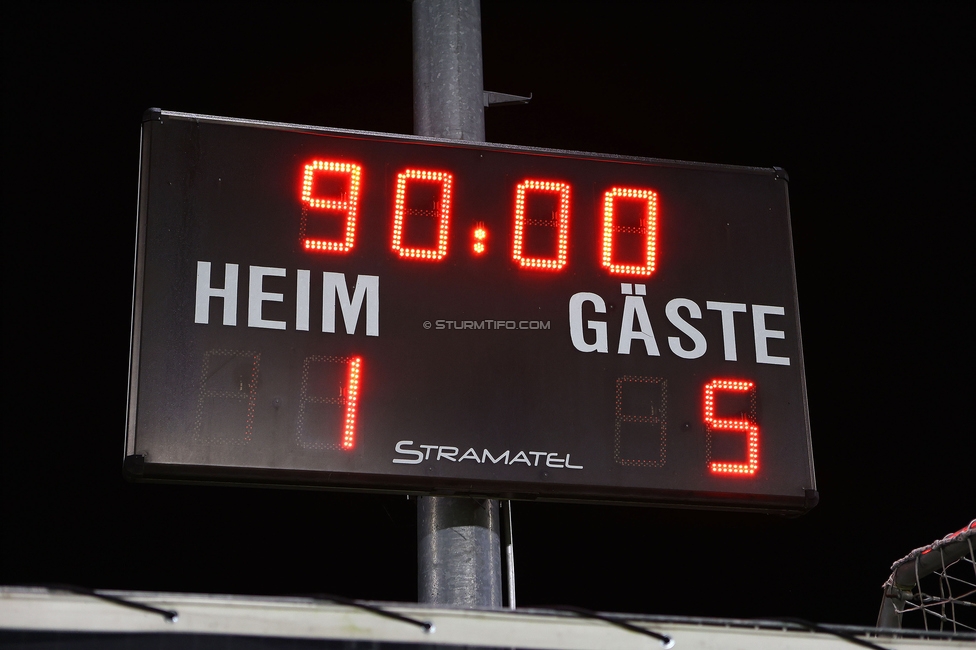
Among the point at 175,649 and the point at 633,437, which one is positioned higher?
the point at 633,437

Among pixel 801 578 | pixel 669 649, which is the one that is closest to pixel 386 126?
pixel 801 578

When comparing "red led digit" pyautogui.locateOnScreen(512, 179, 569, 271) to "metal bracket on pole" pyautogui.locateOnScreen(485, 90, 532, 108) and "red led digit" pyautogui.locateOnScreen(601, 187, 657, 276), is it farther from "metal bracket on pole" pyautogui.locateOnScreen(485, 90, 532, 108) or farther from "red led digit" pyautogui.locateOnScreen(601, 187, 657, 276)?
"metal bracket on pole" pyautogui.locateOnScreen(485, 90, 532, 108)

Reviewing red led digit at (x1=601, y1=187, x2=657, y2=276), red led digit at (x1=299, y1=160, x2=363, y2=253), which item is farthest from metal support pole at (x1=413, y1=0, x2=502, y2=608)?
red led digit at (x1=601, y1=187, x2=657, y2=276)

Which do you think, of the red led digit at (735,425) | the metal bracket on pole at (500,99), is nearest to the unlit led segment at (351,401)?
the red led digit at (735,425)

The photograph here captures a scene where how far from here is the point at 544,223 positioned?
5.38 m

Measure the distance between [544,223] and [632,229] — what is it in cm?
36

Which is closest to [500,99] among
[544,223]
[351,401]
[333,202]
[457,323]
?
[544,223]

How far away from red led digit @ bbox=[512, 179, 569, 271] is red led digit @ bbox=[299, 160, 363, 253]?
2.02ft

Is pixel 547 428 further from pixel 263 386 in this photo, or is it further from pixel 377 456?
pixel 263 386

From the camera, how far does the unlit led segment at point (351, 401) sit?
4809mm

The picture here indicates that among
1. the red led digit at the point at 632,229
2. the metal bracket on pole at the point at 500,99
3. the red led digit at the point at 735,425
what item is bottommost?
the red led digit at the point at 735,425

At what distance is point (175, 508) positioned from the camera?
15.9m

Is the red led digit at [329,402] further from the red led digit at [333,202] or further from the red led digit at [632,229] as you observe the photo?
the red led digit at [632,229]

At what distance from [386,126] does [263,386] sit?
7701 millimetres
